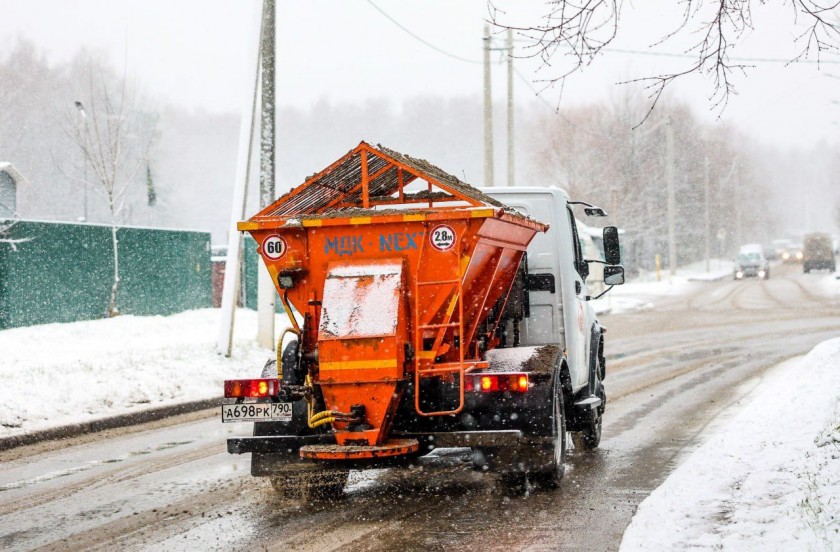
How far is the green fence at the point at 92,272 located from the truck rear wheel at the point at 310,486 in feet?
47.3

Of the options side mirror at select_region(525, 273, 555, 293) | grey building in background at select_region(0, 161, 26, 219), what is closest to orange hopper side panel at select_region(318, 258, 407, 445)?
side mirror at select_region(525, 273, 555, 293)

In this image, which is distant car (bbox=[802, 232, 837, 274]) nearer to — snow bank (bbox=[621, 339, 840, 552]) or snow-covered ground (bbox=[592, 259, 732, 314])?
snow-covered ground (bbox=[592, 259, 732, 314])

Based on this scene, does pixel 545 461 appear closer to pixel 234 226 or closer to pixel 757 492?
pixel 757 492

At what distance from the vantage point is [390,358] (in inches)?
256

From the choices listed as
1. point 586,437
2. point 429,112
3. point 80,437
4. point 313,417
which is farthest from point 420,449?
point 429,112

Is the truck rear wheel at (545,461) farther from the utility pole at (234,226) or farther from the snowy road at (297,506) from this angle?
the utility pole at (234,226)

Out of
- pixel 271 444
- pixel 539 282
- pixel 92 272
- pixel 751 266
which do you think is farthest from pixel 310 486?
pixel 751 266

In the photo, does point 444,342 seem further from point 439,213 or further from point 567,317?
point 567,317

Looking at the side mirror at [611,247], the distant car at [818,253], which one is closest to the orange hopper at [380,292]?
the side mirror at [611,247]

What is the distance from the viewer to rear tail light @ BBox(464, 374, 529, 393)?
670 centimetres

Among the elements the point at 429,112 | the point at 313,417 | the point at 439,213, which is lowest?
the point at 313,417

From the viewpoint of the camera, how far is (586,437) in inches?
364

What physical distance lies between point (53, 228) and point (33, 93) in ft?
181

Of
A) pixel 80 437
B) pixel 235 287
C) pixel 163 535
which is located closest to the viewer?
pixel 163 535
